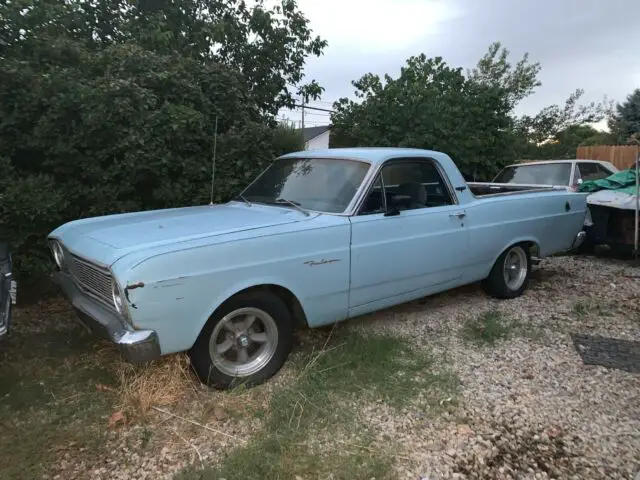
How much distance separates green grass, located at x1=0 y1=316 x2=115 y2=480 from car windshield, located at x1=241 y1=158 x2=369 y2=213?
6.40 feet

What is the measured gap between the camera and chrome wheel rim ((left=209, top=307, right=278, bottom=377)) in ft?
10.7

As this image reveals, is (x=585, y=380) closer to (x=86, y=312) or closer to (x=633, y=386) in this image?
(x=633, y=386)

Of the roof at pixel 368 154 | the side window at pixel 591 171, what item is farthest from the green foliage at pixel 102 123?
the side window at pixel 591 171

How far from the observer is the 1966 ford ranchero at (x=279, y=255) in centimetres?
290

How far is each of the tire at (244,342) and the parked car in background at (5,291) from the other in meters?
1.25

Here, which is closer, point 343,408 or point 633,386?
point 343,408

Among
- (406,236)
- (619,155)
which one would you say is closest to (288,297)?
(406,236)

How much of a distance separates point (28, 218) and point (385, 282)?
11.2 ft

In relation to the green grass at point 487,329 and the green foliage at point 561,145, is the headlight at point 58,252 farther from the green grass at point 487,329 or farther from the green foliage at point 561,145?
the green foliage at point 561,145

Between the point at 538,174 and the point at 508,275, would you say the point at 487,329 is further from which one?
the point at 538,174

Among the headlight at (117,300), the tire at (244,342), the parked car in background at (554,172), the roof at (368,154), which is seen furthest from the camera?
the parked car in background at (554,172)

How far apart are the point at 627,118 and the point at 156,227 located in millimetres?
23952

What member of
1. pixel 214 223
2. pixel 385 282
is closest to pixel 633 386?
pixel 385 282

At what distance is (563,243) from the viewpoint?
5773 millimetres
